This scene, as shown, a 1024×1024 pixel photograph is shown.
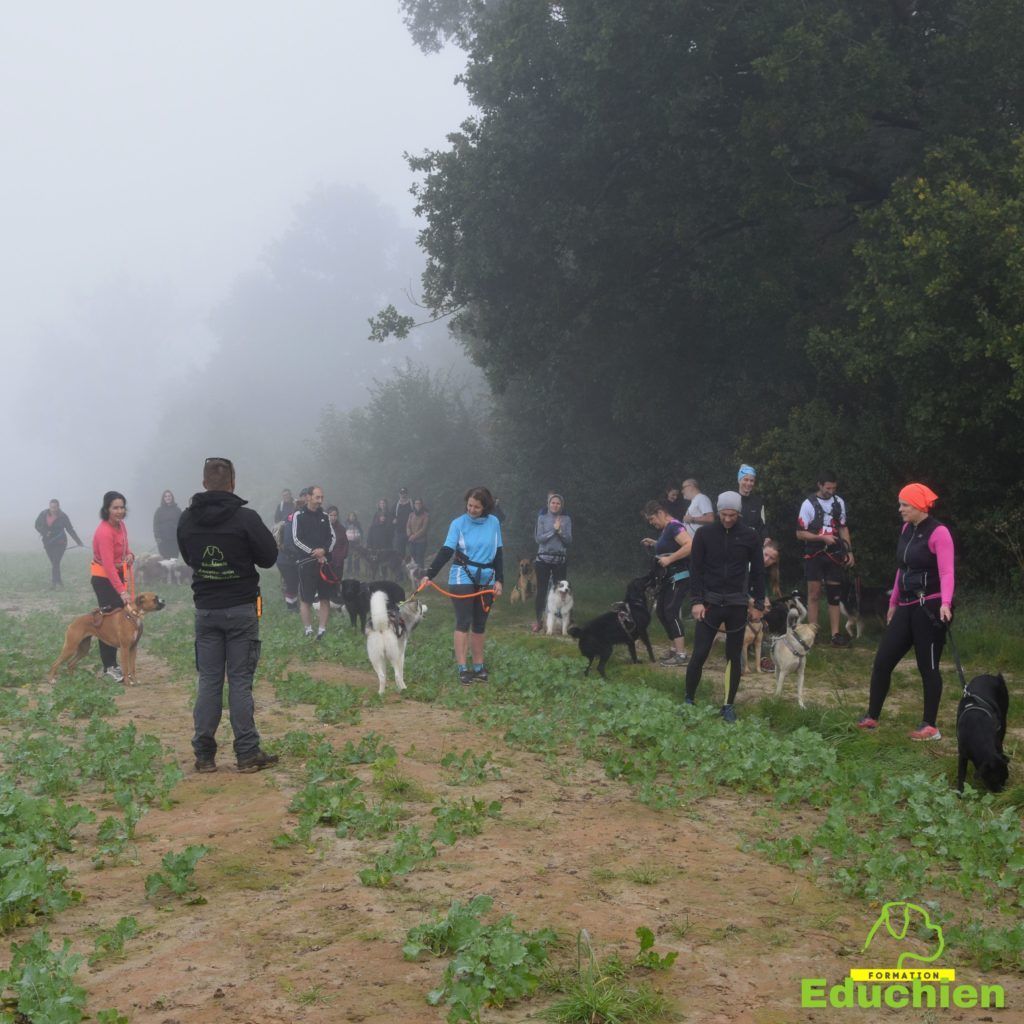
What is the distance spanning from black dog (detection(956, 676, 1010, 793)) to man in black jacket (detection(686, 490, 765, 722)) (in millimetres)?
2245

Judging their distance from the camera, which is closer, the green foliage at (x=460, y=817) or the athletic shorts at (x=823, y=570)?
→ the green foliage at (x=460, y=817)

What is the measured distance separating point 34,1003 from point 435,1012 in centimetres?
139

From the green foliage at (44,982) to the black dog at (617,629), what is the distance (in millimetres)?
8320

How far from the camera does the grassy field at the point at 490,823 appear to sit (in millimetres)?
4074

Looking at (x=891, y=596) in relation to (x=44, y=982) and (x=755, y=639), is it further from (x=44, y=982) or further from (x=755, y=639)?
(x=44, y=982)

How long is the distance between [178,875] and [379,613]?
5.45 meters

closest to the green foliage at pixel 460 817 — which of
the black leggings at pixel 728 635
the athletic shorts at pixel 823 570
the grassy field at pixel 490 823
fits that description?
the grassy field at pixel 490 823

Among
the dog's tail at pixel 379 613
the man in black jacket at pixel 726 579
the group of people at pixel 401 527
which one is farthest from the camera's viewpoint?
the group of people at pixel 401 527

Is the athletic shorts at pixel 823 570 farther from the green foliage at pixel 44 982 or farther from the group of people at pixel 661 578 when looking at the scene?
the green foliage at pixel 44 982

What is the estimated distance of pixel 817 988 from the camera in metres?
4.02

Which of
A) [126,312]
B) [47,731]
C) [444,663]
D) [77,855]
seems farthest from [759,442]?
[126,312]

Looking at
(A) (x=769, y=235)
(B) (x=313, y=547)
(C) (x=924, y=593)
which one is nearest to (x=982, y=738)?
(C) (x=924, y=593)

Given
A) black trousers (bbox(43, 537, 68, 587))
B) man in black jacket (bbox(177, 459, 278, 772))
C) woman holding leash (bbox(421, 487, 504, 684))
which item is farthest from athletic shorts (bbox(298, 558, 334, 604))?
black trousers (bbox(43, 537, 68, 587))

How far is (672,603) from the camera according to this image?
494 inches
